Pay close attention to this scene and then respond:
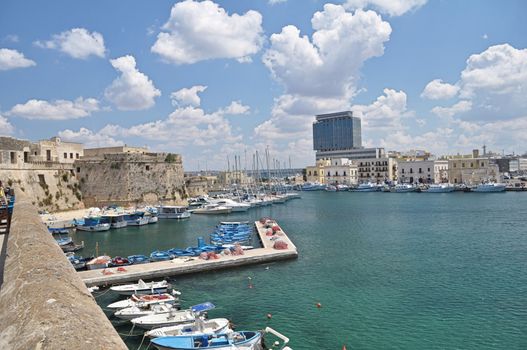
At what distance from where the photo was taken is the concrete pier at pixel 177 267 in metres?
20.2

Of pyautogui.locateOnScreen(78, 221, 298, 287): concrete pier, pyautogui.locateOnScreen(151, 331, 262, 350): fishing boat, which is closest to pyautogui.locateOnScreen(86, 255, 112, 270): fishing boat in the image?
pyautogui.locateOnScreen(78, 221, 298, 287): concrete pier

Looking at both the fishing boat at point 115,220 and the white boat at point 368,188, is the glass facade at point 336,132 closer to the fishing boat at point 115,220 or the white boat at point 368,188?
the white boat at point 368,188

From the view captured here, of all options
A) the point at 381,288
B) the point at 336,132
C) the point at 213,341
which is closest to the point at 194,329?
the point at 213,341

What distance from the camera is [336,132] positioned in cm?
17938

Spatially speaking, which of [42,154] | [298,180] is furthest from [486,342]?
[298,180]

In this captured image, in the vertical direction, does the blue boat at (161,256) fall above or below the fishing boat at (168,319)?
above

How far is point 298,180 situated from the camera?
136500mm

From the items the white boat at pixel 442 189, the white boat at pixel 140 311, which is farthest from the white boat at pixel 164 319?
the white boat at pixel 442 189

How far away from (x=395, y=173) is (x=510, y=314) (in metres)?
104

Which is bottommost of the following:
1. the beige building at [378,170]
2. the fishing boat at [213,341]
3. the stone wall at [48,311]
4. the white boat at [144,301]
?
the fishing boat at [213,341]

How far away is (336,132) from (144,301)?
169 metres

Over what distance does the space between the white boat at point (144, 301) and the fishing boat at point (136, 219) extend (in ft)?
89.2

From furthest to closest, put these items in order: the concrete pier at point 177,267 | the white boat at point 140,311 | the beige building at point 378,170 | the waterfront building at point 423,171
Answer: the beige building at point 378,170 < the waterfront building at point 423,171 < the concrete pier at point 177,267 < the white boat at point 140,311

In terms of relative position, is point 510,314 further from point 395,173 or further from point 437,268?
point 395,173
